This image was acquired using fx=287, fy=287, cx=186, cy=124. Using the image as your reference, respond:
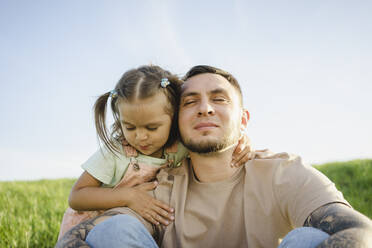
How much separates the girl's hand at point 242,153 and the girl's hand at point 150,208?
782mm

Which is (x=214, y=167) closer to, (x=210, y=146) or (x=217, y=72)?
(x=210, y=146)

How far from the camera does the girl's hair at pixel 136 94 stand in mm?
2938

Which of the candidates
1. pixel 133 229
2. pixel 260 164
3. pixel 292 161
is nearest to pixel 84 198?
pixel 133 229

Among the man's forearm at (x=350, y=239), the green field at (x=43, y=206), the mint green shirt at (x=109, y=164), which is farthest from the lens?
the green field at (x=43, y=206)

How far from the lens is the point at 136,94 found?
288 cm

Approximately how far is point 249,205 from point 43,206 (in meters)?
4.33

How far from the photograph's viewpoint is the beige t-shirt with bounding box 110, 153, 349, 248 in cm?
231

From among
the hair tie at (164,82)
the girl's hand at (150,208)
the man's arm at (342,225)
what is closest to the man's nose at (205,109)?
the hair tie at (164,82)

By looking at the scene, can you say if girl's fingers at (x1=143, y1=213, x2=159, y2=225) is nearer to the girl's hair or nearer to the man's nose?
the girl's hair

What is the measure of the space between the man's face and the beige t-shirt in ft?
1.19

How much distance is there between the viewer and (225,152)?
2914 millimetres

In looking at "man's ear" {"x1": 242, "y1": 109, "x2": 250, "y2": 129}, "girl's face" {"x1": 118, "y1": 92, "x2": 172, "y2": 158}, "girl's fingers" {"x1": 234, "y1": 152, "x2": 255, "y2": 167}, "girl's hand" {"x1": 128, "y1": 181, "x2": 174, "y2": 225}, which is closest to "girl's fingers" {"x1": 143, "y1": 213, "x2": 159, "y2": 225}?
"girl's hand" {"x1": 128, "y1": 181, "x2": 174, "y2": 225}

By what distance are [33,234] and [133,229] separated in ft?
8.29

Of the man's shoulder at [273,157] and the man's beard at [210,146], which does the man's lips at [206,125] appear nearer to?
the man's beard at [210,146]
